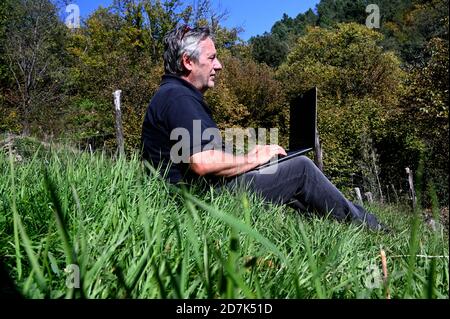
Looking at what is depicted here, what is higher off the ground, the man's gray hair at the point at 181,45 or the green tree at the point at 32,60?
the green tree at the point at 32,60

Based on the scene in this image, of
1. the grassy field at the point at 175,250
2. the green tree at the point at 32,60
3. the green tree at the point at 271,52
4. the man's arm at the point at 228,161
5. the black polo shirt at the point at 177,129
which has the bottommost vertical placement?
the grassy field at the point at 175,250

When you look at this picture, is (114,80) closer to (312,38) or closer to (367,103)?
(367,103)

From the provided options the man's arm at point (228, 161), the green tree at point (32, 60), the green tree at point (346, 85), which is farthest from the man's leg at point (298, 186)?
the green tree at point (32, 60)

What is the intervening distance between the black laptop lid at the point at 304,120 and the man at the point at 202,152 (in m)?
0.16

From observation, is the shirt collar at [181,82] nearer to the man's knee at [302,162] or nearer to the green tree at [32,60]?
the man's knee at [302,162]

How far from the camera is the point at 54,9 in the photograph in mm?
23188

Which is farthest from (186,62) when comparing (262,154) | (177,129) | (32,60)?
(32,60)

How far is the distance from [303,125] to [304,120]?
3cm

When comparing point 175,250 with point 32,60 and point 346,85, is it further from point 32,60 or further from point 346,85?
point 346,85

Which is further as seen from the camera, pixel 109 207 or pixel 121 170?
pixel 121 170

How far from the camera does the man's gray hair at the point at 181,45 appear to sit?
2697mm

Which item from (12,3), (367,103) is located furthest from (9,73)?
(367,103)

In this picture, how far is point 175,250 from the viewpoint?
1.15 m
